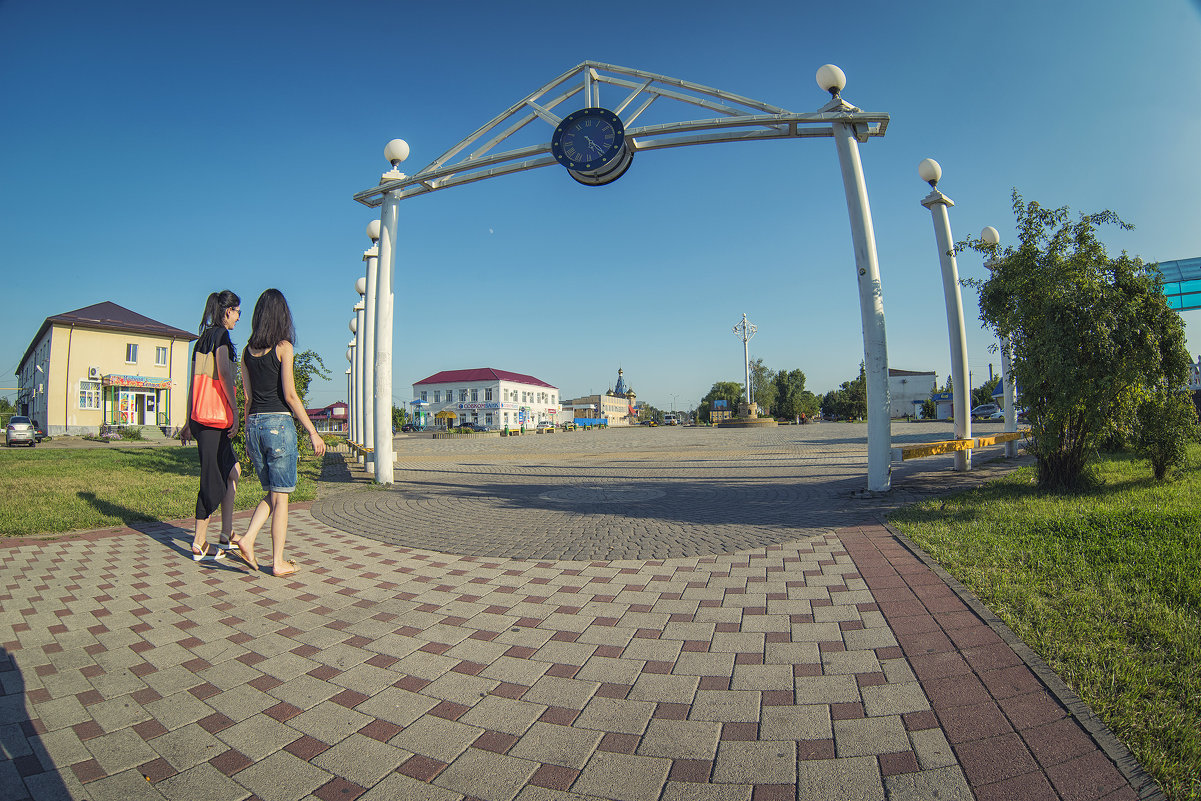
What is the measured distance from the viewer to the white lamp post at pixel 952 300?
8977 mm

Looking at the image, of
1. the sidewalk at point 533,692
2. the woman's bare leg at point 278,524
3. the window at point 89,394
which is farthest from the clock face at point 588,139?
the window at point 89,394

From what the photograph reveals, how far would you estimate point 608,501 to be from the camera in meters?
7.58

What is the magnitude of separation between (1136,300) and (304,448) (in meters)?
13.4

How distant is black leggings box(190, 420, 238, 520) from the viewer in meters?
4.32

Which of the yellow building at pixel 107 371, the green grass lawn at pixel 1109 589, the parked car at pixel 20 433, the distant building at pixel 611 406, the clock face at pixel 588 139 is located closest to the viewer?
the green grass lawn at pixel 1109 589

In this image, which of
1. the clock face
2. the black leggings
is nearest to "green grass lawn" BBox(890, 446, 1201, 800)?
the black leggings

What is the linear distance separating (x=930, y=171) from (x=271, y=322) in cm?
1006

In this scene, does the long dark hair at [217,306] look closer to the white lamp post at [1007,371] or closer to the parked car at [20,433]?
the white lamp post at [1007,371]

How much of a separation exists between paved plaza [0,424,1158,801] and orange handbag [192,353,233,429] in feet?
3.84

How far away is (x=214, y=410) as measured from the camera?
4.34 meters

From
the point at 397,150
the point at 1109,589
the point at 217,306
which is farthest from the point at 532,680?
the point at 397,150

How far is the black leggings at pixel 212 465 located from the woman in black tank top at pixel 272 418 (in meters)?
0.56

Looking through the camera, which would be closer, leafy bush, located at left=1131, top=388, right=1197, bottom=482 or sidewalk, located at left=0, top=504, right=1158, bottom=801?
sidewalk, located at left=0, top=504, right=1158, bottom=801

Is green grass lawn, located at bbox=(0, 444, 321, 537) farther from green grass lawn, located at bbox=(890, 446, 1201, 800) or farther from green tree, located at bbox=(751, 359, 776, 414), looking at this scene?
green tree, located at bbox=(751, 359, 776, 414)
